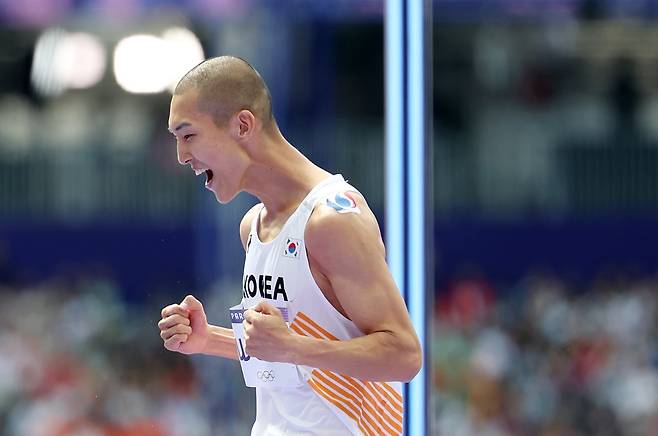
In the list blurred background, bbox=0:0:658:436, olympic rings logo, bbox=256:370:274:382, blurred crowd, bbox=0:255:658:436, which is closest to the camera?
olympic rings logo, bbox=256:370:274:382

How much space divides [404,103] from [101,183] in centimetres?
756

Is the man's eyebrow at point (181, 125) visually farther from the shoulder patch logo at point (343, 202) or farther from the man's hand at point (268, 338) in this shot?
the man's hand at point (268, 338)

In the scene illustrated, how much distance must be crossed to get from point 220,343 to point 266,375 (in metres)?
0.30

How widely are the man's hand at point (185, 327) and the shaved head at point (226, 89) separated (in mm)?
428

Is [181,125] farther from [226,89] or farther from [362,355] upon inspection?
[362,355]

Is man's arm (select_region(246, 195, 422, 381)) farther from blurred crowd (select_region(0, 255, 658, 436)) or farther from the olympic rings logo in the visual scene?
blurred crowd (select_region(0, 255, 658, 436))

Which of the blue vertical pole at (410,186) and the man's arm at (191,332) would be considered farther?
the blue vertical pole at (410,186)

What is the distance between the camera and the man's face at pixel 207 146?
253 cm

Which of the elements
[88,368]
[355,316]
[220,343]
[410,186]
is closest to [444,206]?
[88,368]

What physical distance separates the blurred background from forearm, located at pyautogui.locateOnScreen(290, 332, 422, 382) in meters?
5.26

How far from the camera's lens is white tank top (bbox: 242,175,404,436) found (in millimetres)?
2438

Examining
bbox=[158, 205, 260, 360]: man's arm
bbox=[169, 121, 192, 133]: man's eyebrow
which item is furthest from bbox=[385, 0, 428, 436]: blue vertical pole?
bbox=[169, 121, 192, 133]: man's eyebrow

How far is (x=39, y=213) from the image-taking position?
10.1 meters

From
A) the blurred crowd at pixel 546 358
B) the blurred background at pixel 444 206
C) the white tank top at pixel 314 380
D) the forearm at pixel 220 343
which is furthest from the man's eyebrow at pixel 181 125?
the blurred crowd at pixel 546 358
